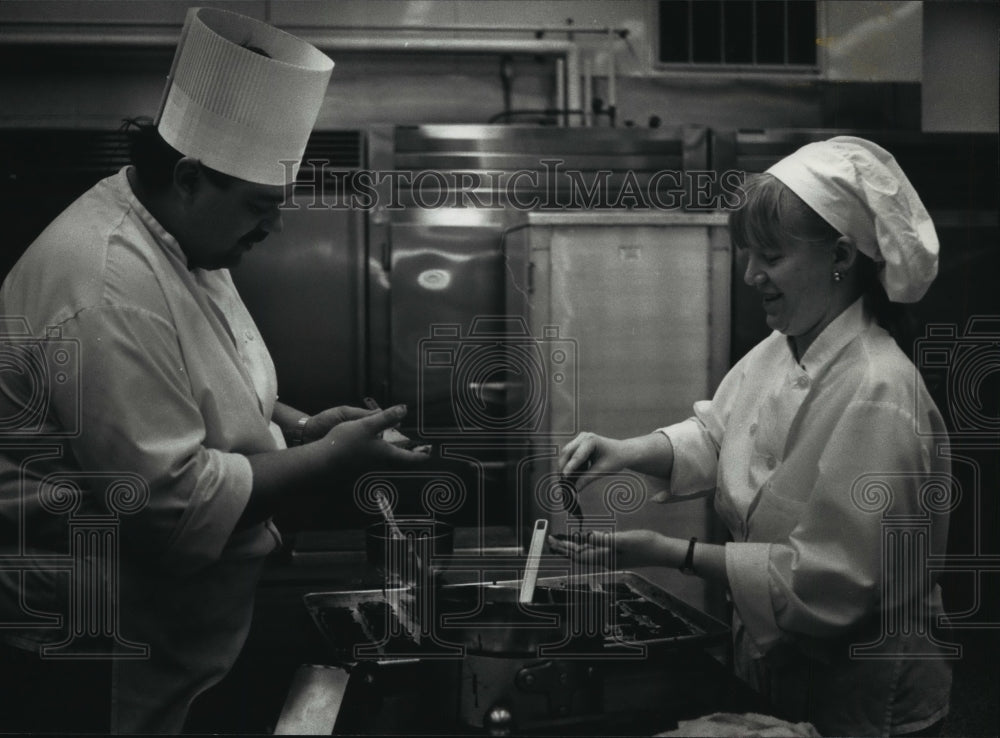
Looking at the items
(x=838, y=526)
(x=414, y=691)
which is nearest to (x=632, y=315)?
(x=838, y=526)

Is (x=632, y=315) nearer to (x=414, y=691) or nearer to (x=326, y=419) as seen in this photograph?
(x=326, y=419)

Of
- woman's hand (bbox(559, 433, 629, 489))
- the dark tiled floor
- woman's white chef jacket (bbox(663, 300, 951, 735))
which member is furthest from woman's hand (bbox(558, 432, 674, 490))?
the dark tiled floor

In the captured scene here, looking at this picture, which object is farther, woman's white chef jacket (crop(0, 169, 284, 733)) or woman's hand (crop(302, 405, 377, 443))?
Answer: woman's hand (crop(302, 405, 377, 443))

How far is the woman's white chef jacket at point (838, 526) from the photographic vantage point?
3.92 ft

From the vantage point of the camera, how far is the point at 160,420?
43.8 inches

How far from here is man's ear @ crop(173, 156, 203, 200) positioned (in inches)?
46.8

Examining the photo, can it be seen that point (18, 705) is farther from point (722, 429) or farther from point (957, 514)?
point (957, 514)

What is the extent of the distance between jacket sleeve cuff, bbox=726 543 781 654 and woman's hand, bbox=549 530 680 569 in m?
0.09

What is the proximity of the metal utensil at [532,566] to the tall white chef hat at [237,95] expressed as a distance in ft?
2.17

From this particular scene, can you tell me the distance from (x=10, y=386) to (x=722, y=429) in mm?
1102

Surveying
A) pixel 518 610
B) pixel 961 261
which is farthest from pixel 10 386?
pixel 961 261

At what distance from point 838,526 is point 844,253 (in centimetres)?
38

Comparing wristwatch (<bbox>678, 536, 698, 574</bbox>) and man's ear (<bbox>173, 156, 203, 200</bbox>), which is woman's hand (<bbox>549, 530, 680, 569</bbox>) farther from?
man's ear (<bbox>173, 156, 203, 200</bbox>)

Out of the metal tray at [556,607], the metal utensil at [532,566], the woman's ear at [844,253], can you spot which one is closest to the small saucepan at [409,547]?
the metal tray at [556,607]
